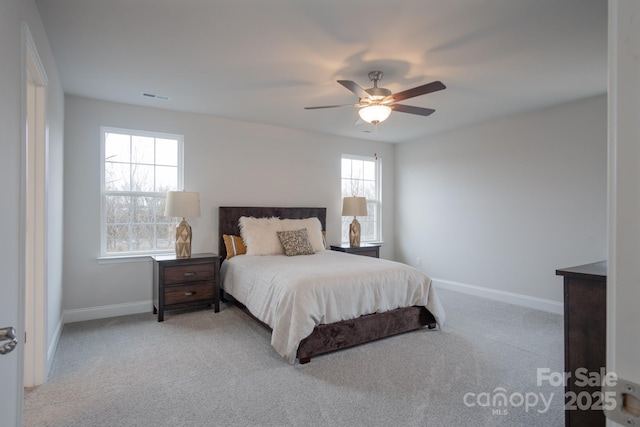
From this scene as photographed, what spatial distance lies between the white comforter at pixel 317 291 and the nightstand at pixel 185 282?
36 cm

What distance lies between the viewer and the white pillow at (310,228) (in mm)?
4777

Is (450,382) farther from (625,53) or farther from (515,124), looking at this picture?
(515,124)

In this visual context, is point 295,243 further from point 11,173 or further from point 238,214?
point 11,173

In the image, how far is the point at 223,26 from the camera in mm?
2389

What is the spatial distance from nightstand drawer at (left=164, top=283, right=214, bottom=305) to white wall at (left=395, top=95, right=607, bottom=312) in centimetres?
356

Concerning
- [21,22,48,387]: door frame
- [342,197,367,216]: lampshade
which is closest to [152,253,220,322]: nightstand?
[21,22,48,387]: door frame

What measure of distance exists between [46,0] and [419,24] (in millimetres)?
2364

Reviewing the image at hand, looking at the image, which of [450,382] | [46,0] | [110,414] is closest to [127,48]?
[46,0]

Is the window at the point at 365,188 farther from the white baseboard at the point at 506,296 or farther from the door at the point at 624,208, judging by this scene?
the door at the point at 624,208

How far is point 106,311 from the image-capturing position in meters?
3.95

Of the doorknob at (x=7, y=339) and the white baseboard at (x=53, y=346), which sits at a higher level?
the doorknob at (x=7, y=339)

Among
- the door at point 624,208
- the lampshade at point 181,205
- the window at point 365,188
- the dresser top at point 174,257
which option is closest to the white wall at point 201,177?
the window at point 365,188

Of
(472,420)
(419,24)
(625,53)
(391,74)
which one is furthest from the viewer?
(391,74)

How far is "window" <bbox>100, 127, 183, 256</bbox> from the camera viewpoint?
407cm
